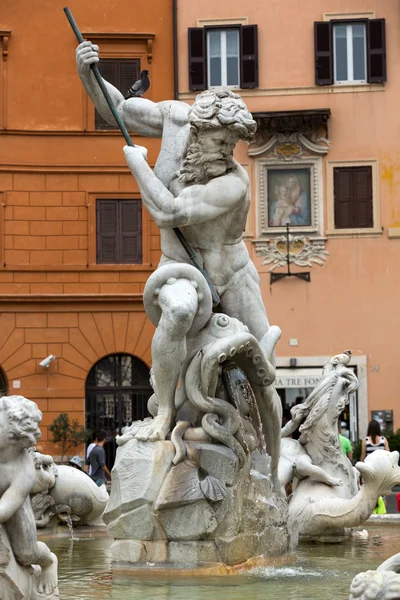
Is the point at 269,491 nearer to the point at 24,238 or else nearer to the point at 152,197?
the point at 152,197

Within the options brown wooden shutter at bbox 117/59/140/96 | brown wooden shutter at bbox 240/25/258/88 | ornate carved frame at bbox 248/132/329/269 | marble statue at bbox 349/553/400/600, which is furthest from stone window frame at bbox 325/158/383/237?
marble statue at bbox 349/553/400/600

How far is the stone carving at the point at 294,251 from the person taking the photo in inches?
1239

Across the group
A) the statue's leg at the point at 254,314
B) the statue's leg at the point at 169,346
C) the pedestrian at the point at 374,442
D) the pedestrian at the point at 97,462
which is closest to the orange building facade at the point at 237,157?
the pedestrian at the point at 97,462

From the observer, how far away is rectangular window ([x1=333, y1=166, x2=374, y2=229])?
3153 centimetres

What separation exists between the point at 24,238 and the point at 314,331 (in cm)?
649

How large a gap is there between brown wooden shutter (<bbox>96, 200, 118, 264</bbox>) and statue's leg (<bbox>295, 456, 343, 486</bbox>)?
919 inches

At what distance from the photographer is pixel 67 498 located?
28.5ft

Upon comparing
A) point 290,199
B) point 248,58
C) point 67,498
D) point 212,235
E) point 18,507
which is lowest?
point 67,498

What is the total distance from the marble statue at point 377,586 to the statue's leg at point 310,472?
4053 mm

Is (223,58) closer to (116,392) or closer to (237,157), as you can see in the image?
(237,157)

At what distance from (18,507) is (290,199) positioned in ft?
89.3

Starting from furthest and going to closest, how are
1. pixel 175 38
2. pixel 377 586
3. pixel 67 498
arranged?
pixel 175 38, pixel 67 498, pixel 377 586

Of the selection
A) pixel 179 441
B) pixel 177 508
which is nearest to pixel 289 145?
pixel 179 441

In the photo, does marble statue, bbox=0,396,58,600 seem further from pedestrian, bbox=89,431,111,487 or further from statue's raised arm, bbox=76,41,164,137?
pedestrian, bbox=89,431,111,487
